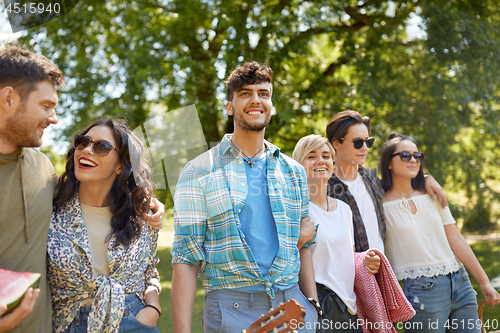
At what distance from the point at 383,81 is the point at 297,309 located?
281 inches

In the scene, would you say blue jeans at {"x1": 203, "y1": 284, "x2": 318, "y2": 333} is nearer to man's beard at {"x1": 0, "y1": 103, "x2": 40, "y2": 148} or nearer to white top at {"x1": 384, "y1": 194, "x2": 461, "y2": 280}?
white top at {"x1": 384, "y1": 194, "x2": 461, "y2": 280}

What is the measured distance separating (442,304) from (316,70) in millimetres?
6673

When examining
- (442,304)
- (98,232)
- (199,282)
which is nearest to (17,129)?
(98,232)

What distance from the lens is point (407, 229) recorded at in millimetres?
3648

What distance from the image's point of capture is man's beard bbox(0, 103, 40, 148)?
225 cm

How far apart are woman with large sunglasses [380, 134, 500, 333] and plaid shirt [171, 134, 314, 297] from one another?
127cm

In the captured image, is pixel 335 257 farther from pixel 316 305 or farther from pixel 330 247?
pixel 316 305

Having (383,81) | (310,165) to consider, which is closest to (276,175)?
(310,165)

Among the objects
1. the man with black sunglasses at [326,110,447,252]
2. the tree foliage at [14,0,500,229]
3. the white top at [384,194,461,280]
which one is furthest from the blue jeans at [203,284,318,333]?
the tree foliage at [14,0,500,229]

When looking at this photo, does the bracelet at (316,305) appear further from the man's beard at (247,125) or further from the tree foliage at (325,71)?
the tree foliage at (325,71)

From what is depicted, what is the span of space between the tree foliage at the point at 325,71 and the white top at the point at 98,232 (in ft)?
17.4

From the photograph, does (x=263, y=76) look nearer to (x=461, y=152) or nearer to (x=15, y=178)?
(x=15, y=178)

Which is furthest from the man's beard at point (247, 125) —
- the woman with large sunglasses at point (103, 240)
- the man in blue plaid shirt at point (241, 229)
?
the woman with large sunglasses at point (103, 240)

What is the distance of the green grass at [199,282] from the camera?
7254 mm
